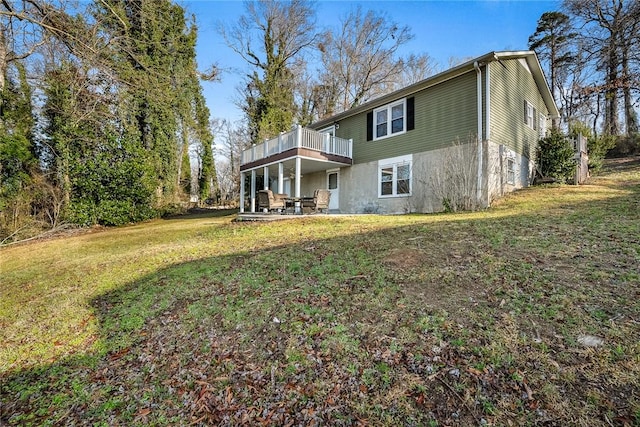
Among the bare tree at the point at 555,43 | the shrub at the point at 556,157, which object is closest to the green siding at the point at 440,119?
the shrub at the point at 556,157

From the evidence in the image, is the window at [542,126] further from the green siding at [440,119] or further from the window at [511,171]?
the green siding at [440,119]

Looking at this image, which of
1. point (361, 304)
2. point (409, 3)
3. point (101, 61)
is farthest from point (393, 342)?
point (409, 3)

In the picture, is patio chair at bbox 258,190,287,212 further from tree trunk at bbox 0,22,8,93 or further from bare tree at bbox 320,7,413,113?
bare tree at bbox 320,7,413,113

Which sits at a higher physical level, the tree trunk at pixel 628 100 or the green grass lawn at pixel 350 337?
the tree trunk at pixel 628 100

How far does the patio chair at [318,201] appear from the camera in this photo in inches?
479

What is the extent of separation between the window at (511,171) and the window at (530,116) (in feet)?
8.23

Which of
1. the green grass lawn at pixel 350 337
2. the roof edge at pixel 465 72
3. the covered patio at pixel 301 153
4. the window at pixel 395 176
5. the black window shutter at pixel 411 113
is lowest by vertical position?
the green grass lawn at pixel 350 337

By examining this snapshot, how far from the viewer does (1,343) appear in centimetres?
365

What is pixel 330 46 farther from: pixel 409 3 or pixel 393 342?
pixel 393 342

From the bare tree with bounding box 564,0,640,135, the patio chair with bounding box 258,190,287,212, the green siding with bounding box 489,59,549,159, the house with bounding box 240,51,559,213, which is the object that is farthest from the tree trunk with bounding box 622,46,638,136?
the patio chair with bounding box 258,190,287,212

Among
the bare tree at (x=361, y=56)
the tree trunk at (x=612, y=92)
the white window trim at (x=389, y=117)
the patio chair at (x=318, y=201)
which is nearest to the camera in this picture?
the patio chair at (x=318, y=201)

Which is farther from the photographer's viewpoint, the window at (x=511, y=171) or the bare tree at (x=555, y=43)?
the bare tree at (x=555, y=43)

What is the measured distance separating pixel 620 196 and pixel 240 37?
26.1 m

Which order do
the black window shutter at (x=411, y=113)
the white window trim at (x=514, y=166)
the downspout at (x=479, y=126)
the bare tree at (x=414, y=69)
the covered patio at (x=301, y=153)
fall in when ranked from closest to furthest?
the downspout at (x=479, y=126) < the white window trim at (x=514, y=166) < the black window shutter at (x=411, y=113) < the covered patio at (x=301, y=153) < the bare tree at (x=414, y=69)
